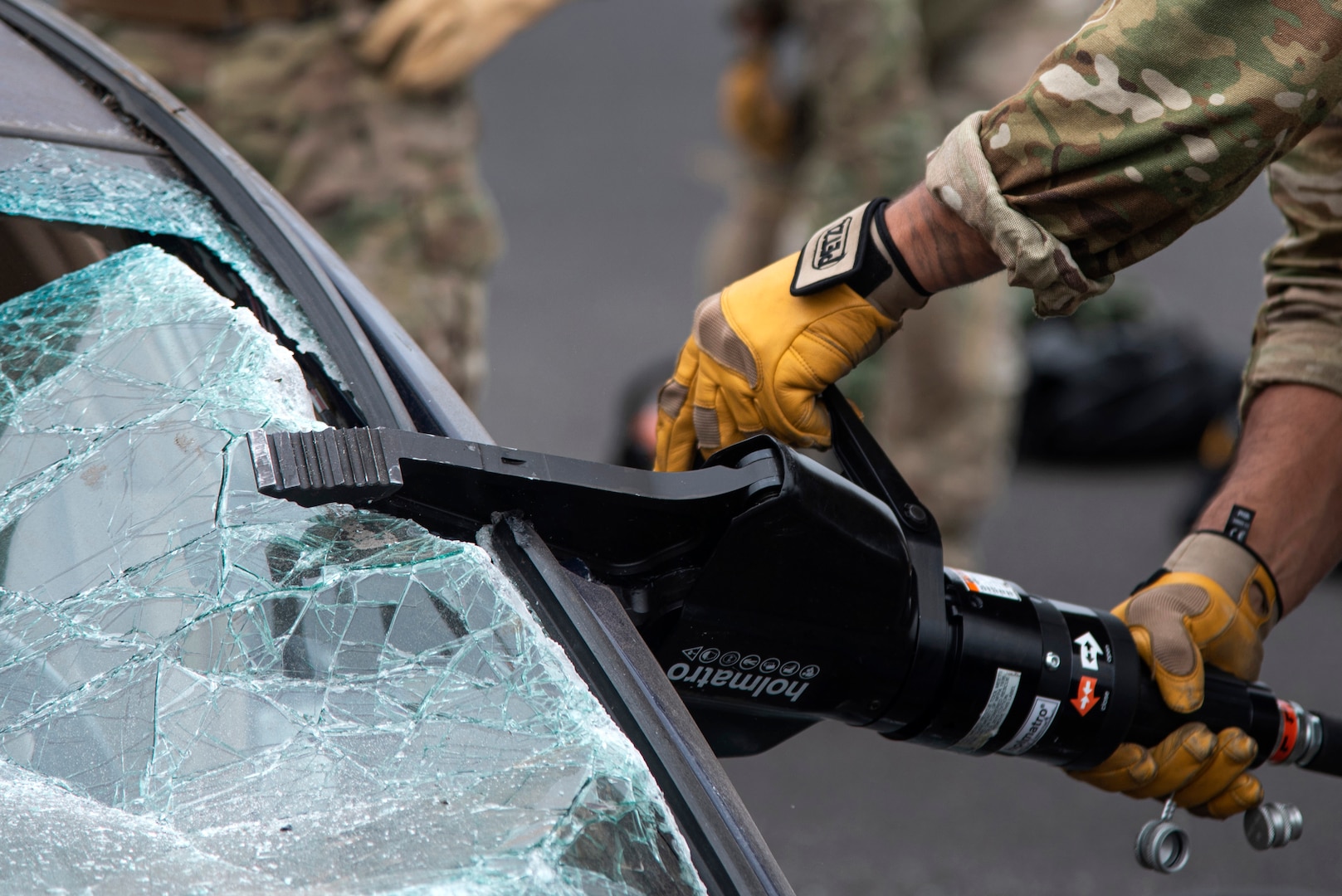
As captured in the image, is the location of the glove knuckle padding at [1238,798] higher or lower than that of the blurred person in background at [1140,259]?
lower

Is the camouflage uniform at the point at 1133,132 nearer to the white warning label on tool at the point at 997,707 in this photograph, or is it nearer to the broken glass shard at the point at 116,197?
the white warning label on tool at the point at 997,707

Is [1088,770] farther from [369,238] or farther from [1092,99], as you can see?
[369,238]

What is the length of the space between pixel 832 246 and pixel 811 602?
452 millimetres

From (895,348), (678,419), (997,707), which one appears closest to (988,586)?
(997,707)

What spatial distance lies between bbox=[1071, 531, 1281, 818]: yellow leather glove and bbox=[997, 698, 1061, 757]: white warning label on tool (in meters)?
0.12

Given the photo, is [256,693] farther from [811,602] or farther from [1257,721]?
[1257,721]

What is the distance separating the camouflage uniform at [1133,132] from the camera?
104cm

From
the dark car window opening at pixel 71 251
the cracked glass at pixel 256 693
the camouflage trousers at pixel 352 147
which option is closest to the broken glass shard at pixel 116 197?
the dark car window opening at pixel 71 251

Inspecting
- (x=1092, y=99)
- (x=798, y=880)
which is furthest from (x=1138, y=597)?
(x=798, y=880)

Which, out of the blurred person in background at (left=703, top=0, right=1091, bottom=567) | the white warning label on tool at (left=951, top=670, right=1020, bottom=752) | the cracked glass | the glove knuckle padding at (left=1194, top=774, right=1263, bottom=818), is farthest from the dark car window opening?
the blurred person in background at (left=703, top=0, right=1091, bottom=567)

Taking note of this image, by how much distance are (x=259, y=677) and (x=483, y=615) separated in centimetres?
15

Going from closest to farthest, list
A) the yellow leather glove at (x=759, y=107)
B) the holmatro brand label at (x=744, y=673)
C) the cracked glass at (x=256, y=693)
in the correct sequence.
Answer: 1. the cracked glass at (x=256, y=693)
2. the holmatro brand label at (x=744, y=673)
3. the yellow leather glove at (x=759, y=107)

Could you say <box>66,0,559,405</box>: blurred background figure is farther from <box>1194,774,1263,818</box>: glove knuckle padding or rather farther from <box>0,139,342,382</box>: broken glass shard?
<box>1194,774,1263,818</box>: glove knuckle padding

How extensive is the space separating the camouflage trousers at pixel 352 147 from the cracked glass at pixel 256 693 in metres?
1.63
